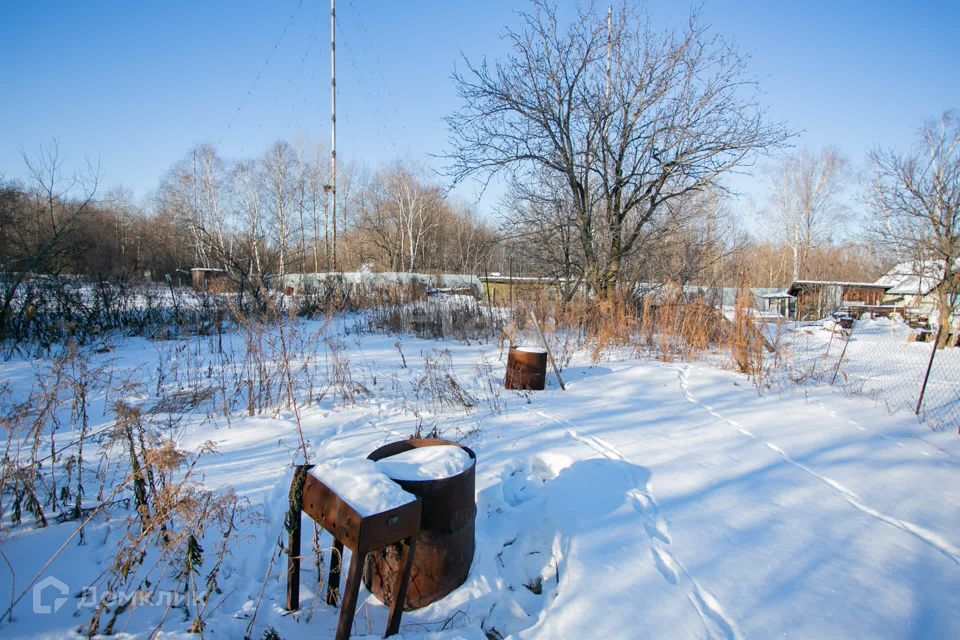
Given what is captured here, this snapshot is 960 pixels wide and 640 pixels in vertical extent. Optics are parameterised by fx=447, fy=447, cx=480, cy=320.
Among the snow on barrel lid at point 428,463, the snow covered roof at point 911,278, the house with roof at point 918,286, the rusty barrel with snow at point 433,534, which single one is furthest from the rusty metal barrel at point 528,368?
the snow covered roof at point 911,278

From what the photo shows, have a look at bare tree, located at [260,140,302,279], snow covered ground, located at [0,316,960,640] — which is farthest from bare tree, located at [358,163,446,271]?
snow covered ground, located at [0,316,960,640]

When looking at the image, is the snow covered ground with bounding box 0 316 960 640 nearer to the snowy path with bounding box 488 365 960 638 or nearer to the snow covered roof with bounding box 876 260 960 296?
the snowy path with bounding box 488 365 960 638

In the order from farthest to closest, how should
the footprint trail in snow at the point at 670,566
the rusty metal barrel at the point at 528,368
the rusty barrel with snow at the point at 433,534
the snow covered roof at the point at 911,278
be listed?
1. the snow covered roof at the point at 911,278
2. the rusty metal barrel at the point at 528,368
3. the rusty barrel with snow at the point at 433,534
4. the footprint trail in snow at the point at 670,566

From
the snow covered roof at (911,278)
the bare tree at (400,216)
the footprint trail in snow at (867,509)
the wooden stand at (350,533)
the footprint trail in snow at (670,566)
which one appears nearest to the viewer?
the wooden stand at (350,533)

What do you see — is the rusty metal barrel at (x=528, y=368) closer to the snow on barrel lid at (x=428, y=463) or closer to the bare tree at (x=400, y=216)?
the snow on barrel lid at (x=428, y=463)

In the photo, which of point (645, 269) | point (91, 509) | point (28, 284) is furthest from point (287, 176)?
point (91, 509)

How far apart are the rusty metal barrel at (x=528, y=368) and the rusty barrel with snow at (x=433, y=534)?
3.66m

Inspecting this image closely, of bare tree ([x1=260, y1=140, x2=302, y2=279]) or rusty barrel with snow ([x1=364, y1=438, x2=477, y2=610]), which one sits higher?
bare tree ([x1=260, y1=140, x2=302, y2=279])

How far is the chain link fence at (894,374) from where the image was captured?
18.0 ft

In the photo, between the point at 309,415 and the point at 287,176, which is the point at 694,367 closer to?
the point at 309,415

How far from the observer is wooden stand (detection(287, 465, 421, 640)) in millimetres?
1811

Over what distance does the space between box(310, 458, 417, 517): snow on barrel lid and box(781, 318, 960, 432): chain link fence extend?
19.6ft

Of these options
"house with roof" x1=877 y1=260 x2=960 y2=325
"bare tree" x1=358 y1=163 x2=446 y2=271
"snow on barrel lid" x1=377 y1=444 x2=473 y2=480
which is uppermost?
"bare tree" x1=358 y1=163 x2=446 y2=271

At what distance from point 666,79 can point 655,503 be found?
1092 centimetres
